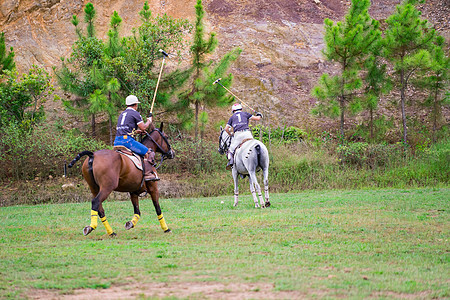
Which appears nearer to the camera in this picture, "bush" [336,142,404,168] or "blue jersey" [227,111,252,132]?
"blue jersey" [227,111,252,132]

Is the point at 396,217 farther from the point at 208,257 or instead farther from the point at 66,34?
the point at 66,34

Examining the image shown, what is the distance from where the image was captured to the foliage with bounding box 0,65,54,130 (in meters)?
23.7

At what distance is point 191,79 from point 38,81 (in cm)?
763

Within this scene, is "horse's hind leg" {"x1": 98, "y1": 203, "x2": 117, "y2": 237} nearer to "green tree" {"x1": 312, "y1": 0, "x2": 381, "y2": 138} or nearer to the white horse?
the white horse

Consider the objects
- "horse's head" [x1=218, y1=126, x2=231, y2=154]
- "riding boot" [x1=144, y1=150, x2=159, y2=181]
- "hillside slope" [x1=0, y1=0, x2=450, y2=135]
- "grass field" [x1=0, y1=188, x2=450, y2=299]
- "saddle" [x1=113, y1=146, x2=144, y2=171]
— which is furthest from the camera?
"hillside slope" [x1=0, y1=0, x2=450, y2=135]

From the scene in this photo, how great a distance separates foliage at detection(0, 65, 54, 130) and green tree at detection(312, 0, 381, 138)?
12981mm

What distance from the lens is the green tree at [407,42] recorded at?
24.0 meters

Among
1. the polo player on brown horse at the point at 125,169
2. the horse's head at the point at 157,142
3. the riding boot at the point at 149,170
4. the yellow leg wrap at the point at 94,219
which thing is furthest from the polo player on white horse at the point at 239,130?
the yellow leg wrap at the point at 94,219

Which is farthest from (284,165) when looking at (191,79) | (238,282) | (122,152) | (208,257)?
(238,282)

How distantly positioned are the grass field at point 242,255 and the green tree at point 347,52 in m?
11.7

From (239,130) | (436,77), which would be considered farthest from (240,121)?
(436,77)

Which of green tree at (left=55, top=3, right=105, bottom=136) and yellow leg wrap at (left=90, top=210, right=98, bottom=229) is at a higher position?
green tree at (left=55, top=3, right=105, bottom=136)

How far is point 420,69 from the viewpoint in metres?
25.7

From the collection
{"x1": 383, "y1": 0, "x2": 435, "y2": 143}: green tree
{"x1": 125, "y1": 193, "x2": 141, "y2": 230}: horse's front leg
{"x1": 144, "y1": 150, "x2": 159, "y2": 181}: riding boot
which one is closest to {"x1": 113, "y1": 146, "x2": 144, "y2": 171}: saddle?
{"x1": 144, "y1": 150, "x2": 159, "y2": 181}: riding boot
